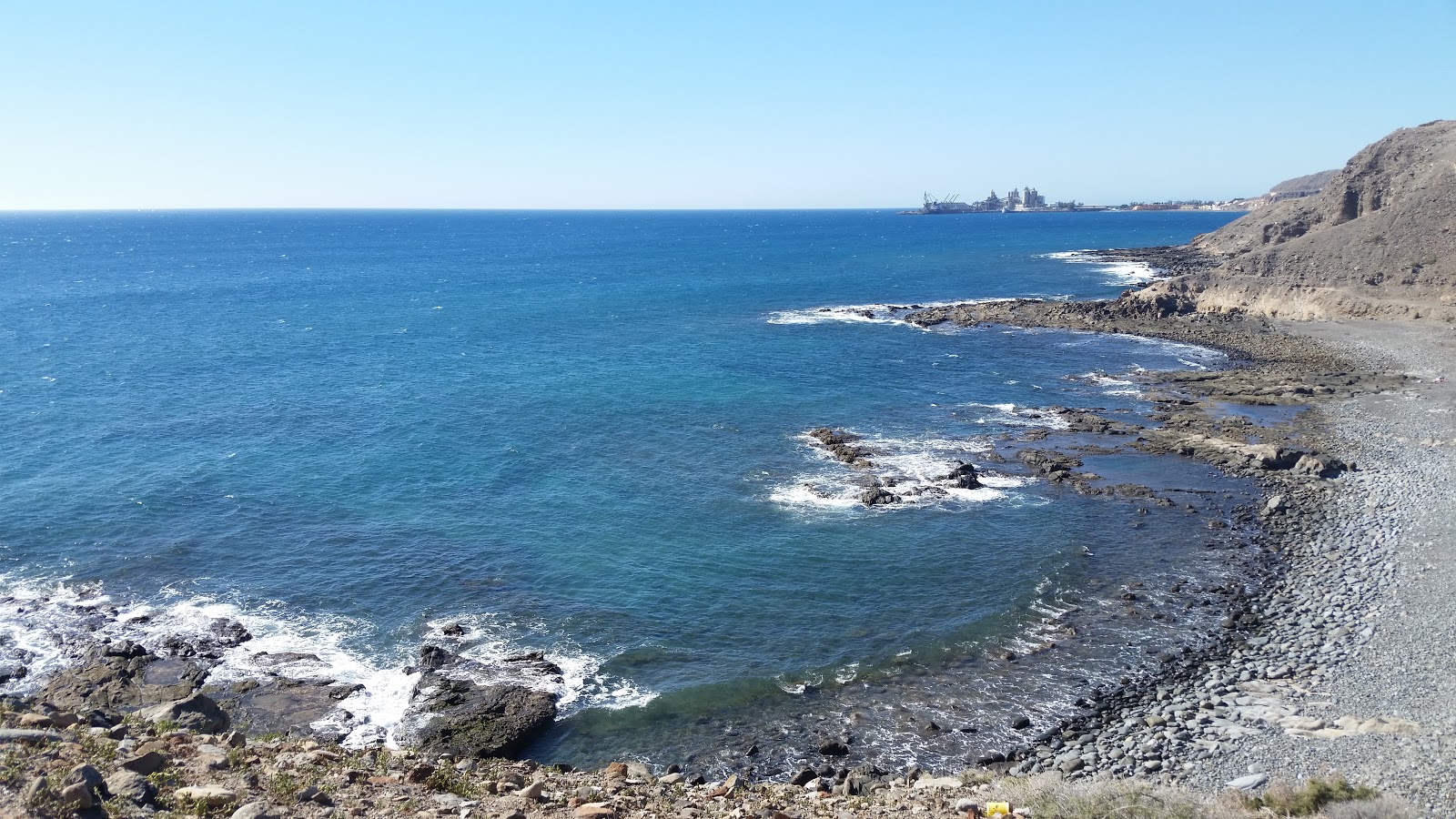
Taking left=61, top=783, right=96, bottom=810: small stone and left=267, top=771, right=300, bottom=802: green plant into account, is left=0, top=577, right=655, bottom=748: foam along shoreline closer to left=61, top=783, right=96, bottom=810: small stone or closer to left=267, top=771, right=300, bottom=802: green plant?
left=267, top=771, right=300, bottom=802: green plant

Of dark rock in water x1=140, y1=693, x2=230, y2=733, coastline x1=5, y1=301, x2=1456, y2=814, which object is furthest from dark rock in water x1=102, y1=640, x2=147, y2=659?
coastline x1=5, y1=301, x2=1456, y2=814

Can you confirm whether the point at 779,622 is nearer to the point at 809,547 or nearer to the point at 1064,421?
the point at 809,547

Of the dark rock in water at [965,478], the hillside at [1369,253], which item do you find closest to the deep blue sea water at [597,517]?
the dark rock in water at [965,478]

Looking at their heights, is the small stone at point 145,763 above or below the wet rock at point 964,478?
above

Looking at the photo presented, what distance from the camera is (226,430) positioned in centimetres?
6078

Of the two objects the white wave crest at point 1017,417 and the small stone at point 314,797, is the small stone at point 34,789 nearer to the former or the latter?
the small stone at point 314,797

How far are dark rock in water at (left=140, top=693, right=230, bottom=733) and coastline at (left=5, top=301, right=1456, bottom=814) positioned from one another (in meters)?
18.7

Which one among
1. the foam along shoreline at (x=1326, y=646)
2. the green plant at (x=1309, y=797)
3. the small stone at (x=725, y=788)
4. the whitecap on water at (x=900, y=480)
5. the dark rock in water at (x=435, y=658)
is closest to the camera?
the green plant at (x=1309, y=797)

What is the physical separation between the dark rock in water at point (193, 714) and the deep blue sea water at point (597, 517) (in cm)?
458

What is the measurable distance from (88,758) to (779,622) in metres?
24.2

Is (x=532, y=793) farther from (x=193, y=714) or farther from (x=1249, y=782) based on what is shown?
(x=1249, y=782)

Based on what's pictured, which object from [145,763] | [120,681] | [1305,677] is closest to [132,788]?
[145,763]

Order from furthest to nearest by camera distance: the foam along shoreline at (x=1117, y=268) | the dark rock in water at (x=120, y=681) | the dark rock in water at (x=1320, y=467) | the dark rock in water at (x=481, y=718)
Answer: the foam along shoreline at (x=1117, y=268) → the dark rock in water at (x=1320, y=467) → the dark rock in water at (x=120, y=681) → the dark rock in water at (x=481, y=718)

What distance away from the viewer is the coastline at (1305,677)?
2548 cm
